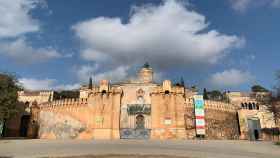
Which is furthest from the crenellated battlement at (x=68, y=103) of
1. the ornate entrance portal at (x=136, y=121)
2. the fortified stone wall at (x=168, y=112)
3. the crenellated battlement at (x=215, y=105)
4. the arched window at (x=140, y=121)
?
the crenellated battlement at (x=215, y=105)

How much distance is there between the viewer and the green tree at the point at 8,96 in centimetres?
3588

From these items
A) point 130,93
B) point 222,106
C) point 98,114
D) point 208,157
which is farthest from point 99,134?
point 208,157

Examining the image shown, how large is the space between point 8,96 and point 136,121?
17721 mm

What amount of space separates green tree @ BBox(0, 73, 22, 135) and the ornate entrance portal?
1509 centimetres

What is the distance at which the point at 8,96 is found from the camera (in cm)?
3638

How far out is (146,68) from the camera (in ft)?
190

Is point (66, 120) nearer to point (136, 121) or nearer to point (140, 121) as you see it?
point (136, 121)

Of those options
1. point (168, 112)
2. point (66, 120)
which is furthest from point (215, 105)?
point (66, 120)

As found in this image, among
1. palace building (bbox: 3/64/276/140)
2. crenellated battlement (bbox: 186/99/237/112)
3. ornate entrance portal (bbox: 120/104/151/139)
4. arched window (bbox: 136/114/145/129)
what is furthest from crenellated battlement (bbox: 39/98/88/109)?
crenellated battlement (bbox: 186/99/237/112)

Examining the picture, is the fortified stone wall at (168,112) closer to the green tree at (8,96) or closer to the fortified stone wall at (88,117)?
the fortified stone wall at (88,117)

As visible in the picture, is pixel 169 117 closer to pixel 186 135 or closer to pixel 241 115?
pixel 186 135

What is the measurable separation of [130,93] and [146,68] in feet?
54.1

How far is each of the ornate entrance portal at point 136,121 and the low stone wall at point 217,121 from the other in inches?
231

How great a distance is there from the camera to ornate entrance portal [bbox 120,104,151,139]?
3966 centimetres
